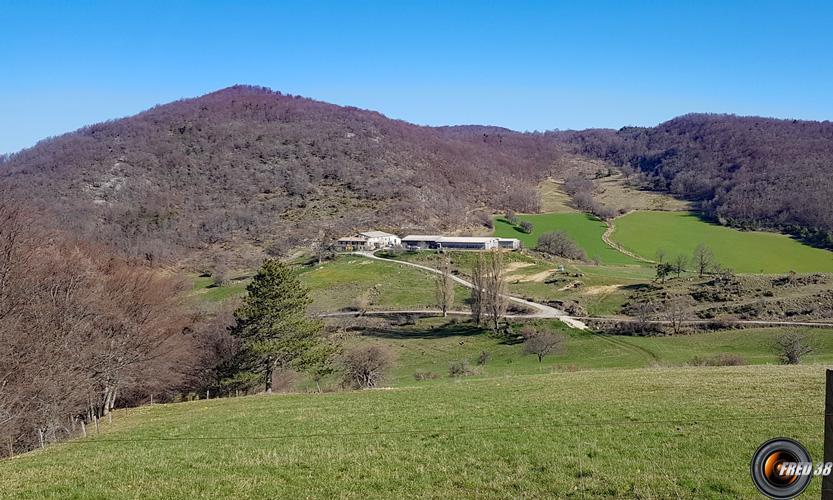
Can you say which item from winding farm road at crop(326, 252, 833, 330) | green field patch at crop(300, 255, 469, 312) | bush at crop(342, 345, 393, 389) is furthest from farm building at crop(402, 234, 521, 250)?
bush at crop(342, 345, 393, 389)

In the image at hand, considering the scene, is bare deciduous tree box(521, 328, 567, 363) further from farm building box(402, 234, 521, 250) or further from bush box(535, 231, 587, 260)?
bush box(535, 231, 587, 260)

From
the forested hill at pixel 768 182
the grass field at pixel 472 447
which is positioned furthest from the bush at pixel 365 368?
the forested hill at pixel 768 182

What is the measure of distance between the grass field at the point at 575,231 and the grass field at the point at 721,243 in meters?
4.98

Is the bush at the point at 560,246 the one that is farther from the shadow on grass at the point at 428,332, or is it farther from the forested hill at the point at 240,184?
the shadow on grass at the point at 428,332

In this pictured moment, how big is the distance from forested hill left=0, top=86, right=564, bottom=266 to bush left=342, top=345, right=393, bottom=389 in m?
77.5

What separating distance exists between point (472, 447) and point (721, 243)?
370 feet

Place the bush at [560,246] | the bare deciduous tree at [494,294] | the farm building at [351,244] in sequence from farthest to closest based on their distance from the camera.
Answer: the farm building at [351,244], the bush at [560,246], the bare deciduous tree at [494,294]

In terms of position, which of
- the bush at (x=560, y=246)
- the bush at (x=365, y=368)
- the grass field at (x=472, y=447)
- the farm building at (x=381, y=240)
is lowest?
the bush at (x=365, y=368)

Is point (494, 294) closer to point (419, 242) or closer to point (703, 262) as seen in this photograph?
point (703, 262)

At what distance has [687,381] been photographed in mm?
19250

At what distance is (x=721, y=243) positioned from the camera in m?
107

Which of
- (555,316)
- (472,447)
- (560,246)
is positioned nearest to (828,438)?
(472,447)

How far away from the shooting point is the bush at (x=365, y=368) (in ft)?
118

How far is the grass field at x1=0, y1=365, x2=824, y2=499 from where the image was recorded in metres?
9.54
